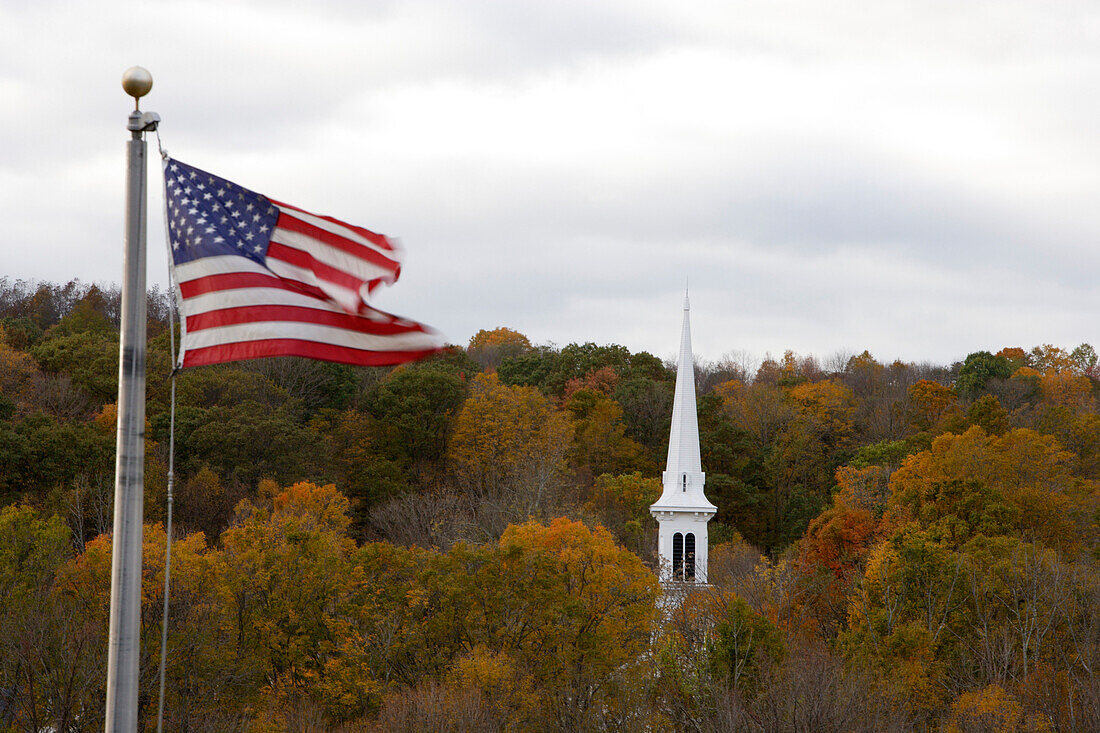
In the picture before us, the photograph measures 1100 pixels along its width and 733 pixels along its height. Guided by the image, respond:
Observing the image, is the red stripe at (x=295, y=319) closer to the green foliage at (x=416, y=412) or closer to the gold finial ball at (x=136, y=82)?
the gold finial ball at (x=136, y=82)

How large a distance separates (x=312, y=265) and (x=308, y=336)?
712mm

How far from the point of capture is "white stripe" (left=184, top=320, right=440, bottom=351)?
10.3 meters

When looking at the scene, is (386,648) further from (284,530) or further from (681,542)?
(681,542)

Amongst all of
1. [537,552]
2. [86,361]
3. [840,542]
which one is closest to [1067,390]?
[840,542]

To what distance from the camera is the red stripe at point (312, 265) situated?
10.7m

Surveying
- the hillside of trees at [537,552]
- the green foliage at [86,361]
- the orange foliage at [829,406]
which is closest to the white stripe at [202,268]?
the hillside of trees at [537,552]

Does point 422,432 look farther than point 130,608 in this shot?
Yes

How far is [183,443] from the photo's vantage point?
58344 millimetres

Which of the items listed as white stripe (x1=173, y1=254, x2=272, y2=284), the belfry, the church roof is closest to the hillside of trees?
→ the belfry


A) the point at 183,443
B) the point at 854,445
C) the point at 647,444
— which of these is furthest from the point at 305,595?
Result: the point at 854,445

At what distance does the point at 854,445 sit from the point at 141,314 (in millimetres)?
72644

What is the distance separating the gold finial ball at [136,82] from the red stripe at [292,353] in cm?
210

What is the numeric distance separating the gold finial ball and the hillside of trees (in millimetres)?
20492

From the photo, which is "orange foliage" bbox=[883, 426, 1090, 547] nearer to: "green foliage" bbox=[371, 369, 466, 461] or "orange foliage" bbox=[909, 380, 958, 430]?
"orange foliage" bbox=[909, 380, 958, 430]
